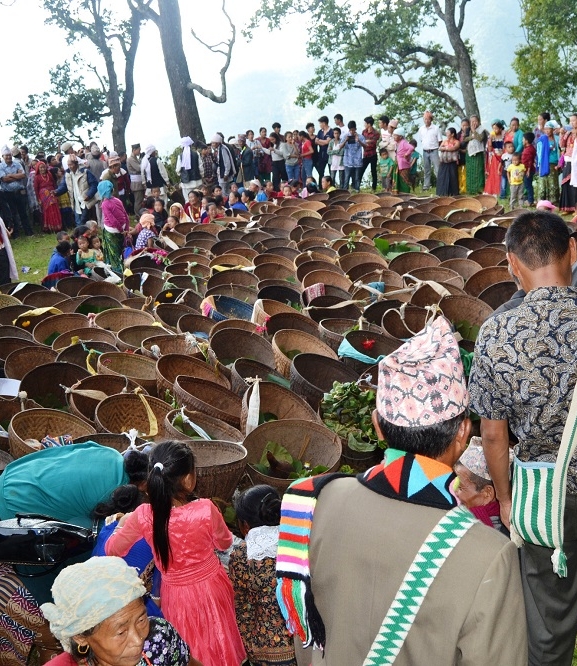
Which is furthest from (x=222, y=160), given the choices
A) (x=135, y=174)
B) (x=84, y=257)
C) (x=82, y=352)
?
(x=82, y=352)

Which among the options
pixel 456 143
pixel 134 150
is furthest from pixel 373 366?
pixel 134 150

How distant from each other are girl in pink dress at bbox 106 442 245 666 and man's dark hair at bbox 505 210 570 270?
148 cm

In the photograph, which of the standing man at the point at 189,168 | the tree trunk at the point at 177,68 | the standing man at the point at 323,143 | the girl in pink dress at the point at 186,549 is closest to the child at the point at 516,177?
the standing man at the point at 323,143

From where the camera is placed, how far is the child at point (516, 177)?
42.7ft

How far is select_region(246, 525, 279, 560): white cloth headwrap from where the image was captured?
313 centimetres

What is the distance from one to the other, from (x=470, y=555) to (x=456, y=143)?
13.7 meters

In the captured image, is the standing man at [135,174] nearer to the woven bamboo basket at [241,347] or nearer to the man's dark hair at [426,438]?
the woven bamboo basket at [241,347]

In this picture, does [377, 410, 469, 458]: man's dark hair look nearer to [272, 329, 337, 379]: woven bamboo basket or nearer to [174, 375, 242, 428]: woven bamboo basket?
[174, 375, 242, 428]: woven bamboo basket

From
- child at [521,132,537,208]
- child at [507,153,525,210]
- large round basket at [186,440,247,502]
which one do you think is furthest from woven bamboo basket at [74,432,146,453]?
child at [521,132,537,208]

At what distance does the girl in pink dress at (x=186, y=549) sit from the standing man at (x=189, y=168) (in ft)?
41.1

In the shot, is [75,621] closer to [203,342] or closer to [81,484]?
[81,484]

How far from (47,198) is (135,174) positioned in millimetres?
1849

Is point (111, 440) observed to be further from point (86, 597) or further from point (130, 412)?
point (86, 597)

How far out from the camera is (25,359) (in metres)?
5.94
